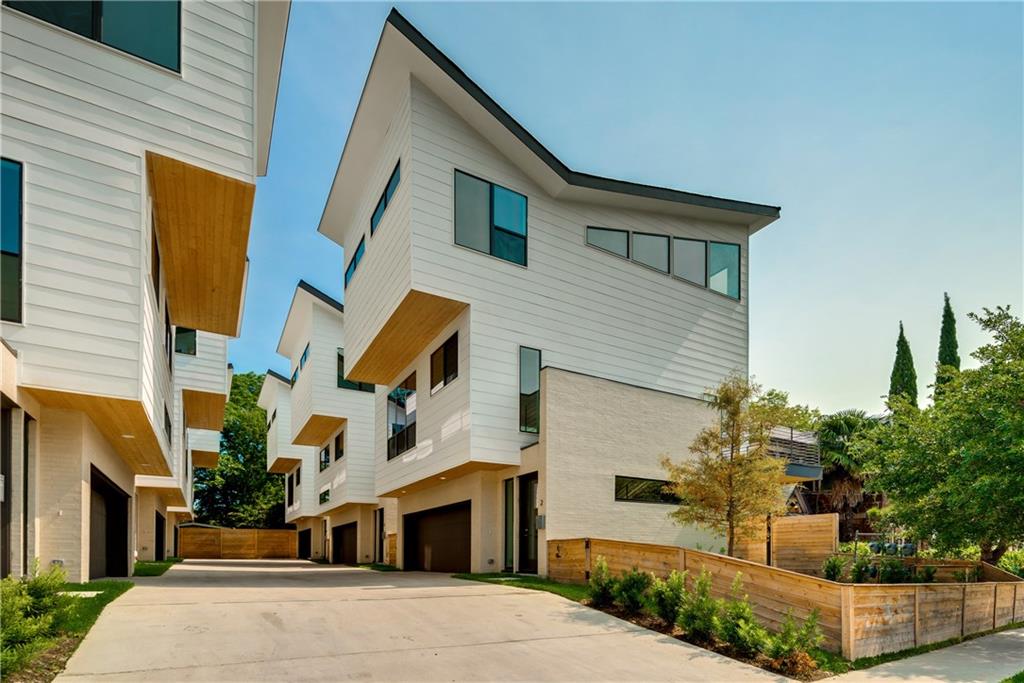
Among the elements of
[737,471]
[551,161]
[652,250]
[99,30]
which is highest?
[551,161]

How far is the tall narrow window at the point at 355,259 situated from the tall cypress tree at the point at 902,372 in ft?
114

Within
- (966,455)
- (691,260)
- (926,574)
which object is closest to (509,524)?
(926,574)

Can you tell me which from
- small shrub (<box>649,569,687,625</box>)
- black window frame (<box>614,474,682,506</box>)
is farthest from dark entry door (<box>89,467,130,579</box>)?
black window frame (<box>614,474,682,506</box>)

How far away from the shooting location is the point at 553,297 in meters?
18.4

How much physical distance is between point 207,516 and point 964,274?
53560 millimetres

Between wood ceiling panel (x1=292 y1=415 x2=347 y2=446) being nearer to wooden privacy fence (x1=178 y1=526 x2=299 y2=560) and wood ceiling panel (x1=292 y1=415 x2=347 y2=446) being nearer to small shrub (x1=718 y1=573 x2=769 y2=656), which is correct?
wooden privacy fence (x1=178 y1=526 x2=299 y2=560)

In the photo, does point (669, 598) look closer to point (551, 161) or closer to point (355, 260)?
point (551, 161)

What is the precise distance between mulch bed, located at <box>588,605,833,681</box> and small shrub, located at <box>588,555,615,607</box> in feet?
0.41

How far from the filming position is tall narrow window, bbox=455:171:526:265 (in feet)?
55.9

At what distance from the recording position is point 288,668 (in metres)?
7.41

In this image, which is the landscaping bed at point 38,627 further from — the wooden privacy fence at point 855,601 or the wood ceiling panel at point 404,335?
the wood ceiling panel at point 404,335

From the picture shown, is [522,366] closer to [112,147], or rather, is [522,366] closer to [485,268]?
[485,268]

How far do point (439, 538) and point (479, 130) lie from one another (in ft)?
39.7

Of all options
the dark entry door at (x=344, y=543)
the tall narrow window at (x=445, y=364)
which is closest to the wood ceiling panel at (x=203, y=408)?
the dark entry door at (x=344, y=543)
